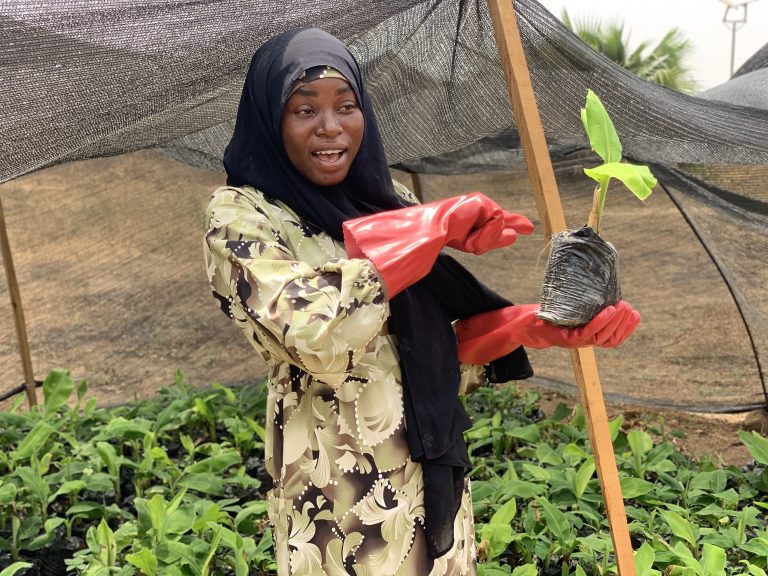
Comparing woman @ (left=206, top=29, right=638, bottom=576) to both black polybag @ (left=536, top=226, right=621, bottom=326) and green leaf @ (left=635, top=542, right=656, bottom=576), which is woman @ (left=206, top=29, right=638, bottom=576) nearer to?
black polybag @ (left=536, top=226, right=621, bottom=326)

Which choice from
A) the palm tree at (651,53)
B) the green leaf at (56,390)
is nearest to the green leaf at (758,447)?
the green leaf at (56,390)

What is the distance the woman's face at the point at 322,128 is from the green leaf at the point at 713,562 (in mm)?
1693

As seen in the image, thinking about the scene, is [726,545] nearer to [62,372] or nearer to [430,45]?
[430,45]

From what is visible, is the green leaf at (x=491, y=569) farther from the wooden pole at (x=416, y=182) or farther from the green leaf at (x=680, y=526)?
the wooden pole at (x=416, y=182)

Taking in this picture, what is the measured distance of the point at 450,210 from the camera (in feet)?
4.64

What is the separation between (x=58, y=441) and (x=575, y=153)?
100.0 inches

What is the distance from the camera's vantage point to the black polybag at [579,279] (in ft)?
5.00

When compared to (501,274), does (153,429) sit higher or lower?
lower

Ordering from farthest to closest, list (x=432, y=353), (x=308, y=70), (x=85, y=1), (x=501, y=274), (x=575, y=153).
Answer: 1. (x=501, y=274)
2. (x=575, y=153)
3. (x=85, y=1)
4. (x=432, y=353)
5. (x=308, y=70)

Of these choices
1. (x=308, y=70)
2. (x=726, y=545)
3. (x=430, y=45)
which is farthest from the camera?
(x=726, y=545)

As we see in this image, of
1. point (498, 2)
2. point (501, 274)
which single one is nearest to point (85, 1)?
point (498, 2)

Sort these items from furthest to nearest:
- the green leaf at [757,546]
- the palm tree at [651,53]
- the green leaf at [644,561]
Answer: the palm tree at [651,53] < the green leaf at [757,546] < the green leaf at [644,561]

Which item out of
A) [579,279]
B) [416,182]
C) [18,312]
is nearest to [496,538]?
[579,279]

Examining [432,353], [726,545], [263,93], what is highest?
[263,93]
